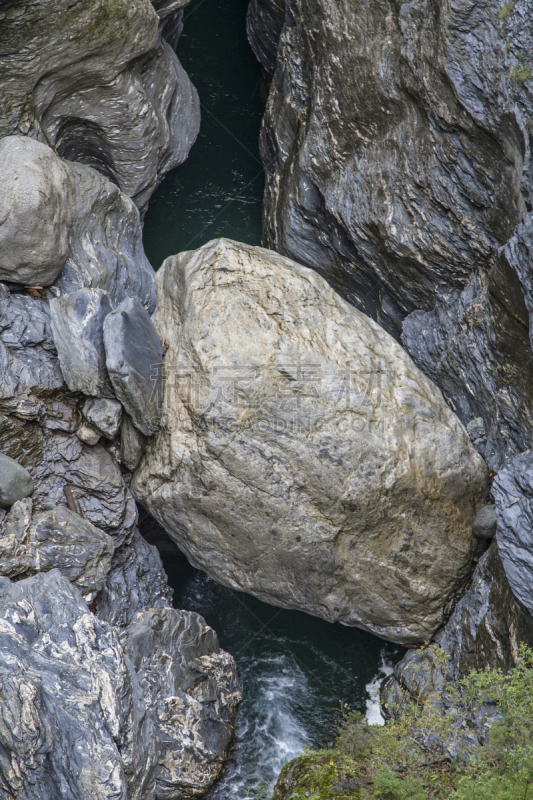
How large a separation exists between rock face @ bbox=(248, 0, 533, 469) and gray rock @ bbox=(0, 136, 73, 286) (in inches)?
150

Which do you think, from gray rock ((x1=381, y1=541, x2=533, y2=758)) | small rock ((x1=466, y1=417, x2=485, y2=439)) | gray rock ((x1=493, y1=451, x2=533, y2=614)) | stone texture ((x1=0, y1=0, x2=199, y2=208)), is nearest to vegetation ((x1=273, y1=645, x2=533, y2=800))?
gray rock ((x1=381, y1=541, x2=533, y2=758))

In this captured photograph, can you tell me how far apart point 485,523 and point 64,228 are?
262 inches

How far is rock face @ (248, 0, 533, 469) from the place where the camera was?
20.3 feet

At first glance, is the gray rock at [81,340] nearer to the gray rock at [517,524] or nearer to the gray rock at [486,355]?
the gray rock at [486,355]

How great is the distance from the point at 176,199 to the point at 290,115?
279 cm

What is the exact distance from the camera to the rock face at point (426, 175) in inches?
244

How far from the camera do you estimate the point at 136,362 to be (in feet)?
22.6

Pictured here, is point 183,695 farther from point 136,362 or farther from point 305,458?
point 136,362

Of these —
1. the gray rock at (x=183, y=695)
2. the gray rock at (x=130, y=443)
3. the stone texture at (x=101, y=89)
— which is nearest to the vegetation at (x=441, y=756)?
the gray rock at (x=183, y=695)

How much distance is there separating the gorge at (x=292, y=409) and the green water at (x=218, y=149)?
254 cm

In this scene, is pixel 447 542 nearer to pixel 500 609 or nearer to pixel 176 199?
pixel 500 609

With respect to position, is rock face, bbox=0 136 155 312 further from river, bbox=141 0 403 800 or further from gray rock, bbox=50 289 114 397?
river, bbox=141 0 403 800

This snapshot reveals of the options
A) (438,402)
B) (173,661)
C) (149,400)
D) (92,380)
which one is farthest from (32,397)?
(438,402)

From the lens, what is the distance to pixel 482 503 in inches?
287
